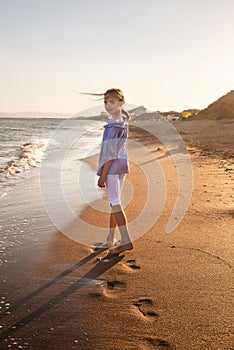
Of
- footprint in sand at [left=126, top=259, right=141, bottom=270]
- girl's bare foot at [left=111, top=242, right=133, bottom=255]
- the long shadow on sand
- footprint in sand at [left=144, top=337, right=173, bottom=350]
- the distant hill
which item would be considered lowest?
footprint in sand at [left=144, top=337, right=173, bottom=350]

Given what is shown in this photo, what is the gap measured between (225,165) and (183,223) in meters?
5.10

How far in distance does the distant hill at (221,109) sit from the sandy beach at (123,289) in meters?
34.3

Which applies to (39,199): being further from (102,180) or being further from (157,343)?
(157,343)

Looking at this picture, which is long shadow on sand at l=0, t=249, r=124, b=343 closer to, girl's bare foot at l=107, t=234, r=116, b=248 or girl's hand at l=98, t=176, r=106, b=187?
girl's bare foot at l=107, t=234, r=116, b=248

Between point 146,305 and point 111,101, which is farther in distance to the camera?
point 111,101

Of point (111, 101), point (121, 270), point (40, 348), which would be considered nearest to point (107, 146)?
point (111, 101)

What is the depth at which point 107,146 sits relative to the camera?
3.87 metres

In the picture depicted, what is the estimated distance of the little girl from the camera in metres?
3.84

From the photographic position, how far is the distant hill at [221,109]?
3831 cm

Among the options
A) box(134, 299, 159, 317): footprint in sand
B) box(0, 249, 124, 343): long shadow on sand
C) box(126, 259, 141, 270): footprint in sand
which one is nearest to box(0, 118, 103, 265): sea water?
box(0, 249, 124, 343): long shadow on sand

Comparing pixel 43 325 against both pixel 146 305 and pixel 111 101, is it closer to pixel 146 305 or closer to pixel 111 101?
pixel 146 305

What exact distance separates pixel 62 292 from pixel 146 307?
0.69 metres

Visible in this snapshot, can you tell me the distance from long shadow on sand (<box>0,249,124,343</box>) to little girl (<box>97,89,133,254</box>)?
0.83 ft

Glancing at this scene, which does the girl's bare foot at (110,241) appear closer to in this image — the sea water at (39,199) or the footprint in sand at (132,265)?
the footprint in sand at (132,265)
